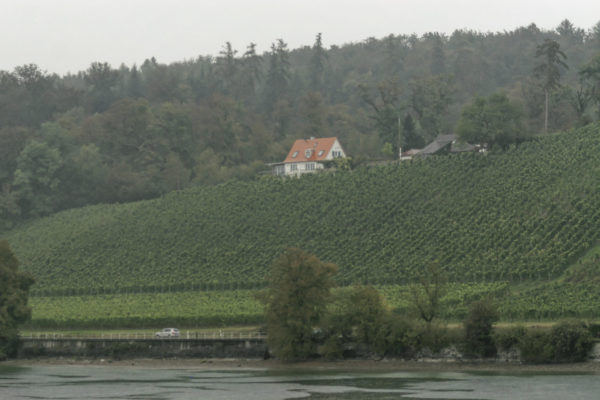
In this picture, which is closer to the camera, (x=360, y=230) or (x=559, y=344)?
(x=559, y=344)

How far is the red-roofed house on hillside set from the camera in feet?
509

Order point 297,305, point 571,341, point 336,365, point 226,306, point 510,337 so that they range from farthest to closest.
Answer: point 226,306
point 297,305
point 336,365
point 510,337
point 571,341

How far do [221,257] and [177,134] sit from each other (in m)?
52.3

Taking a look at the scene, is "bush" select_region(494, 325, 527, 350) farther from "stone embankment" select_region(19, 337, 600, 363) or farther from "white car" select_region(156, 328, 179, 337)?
"white car" select_region(156, 328, 179, 337)

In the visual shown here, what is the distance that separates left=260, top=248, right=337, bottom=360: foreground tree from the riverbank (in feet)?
4.98

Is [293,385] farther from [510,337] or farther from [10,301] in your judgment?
[10,301]

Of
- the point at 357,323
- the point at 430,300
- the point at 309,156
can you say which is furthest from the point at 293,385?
the point at 309,156

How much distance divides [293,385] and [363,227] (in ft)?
168

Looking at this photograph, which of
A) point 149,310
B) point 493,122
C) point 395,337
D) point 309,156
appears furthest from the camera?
point 309,156

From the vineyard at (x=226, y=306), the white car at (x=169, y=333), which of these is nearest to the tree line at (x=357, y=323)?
the vineyard at (x=226, y=306)

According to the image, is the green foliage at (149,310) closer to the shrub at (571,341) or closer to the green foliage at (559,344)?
the green foliage at (559,344)

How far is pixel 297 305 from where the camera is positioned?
8419 centimetres

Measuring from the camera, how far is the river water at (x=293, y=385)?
216 ft

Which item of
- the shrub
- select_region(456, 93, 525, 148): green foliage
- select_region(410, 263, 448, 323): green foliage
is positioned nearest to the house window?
select_region(456, 93, 525, 148): green foliage
